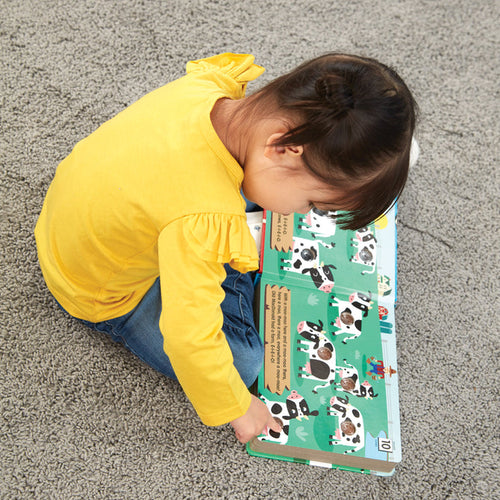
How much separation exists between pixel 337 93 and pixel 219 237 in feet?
0.57

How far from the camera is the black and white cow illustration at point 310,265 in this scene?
781mm

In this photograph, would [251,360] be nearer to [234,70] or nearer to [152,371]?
[152,371]

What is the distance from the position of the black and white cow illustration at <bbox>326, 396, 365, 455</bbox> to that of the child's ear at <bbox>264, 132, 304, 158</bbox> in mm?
400

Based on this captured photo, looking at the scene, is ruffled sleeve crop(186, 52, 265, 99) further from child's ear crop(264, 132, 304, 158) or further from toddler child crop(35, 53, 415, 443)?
child's ear crop(264, 132, 304, 158)

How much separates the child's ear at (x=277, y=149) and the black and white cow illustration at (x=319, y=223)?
1.11 ft

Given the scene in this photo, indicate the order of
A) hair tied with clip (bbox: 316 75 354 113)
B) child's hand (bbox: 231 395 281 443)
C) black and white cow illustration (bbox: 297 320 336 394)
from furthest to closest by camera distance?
black and white cow illustration (bbox: 297 320 336 394) < child's hand (bbox: 231 395 281 443) < hair tied with clip (bbox: 316 75 354 113)

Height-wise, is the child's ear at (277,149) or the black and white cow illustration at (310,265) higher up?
the child's ear at (277,149)

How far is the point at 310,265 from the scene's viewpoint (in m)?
0.79

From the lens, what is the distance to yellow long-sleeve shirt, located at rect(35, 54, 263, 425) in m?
0.49

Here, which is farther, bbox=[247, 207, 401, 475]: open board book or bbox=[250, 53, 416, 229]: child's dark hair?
bbox=[247, 207, 401, 475]: open board book

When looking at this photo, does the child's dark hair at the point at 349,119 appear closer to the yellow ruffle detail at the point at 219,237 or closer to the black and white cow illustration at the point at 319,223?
the yellow ruffle detail at the point at 219,237

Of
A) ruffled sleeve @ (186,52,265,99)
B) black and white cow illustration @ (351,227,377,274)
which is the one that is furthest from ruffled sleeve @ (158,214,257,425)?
black and white cow illustration @ (351,227,377,274)

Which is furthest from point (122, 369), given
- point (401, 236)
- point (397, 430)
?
point (401, 236)

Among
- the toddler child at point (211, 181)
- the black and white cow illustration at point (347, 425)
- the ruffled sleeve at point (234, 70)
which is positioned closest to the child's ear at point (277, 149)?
the toddler child at point (211, 181)
